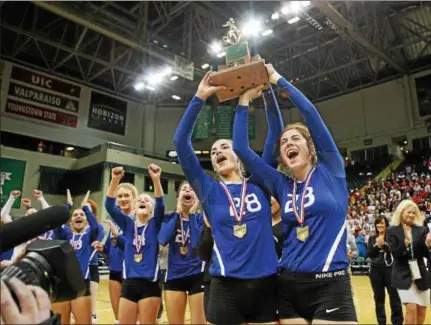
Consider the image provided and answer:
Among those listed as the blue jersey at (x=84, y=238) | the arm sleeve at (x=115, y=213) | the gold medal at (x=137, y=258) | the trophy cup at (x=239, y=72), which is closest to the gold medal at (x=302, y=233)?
the trophy cup at (x=239, y=72)

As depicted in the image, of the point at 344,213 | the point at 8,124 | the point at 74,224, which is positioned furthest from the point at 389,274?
the point at 8,124

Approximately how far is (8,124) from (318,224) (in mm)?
18663

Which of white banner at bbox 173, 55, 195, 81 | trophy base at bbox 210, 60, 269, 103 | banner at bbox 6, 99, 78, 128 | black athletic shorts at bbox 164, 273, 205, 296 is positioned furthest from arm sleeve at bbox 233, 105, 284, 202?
banner at bbox 6, 99, 78, 128

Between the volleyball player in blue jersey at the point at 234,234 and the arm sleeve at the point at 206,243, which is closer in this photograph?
the volleyball player in blue jersey at the point at 234,234

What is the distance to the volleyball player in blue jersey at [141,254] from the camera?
10.4 ft

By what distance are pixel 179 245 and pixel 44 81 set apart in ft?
A: 58.1

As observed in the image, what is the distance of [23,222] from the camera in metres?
0.94

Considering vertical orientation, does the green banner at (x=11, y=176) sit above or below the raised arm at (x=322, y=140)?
above

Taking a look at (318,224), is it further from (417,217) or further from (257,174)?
(417,217)

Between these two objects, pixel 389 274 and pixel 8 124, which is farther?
pixel 8 124

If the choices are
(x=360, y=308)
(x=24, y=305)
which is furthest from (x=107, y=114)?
(x=24, y=305)

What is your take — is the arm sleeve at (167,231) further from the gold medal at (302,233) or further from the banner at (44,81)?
the banner at (44,81)

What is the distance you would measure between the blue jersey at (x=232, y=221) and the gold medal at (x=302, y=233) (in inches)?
8.4

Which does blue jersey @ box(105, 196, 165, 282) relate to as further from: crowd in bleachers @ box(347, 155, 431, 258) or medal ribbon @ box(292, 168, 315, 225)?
crowd in bleachers @ box(347, 155, 431, 258)
